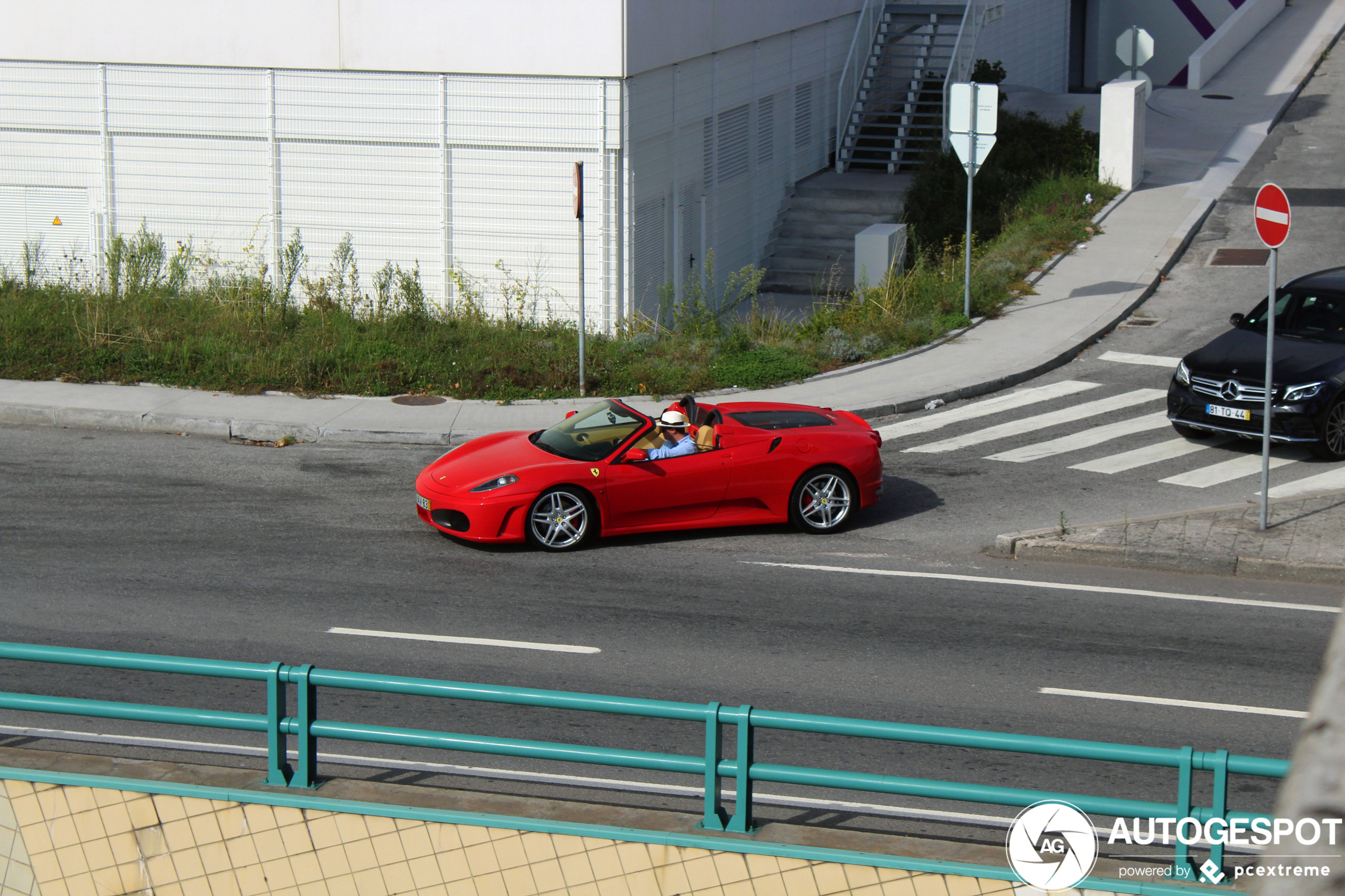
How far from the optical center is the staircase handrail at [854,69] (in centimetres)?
2856

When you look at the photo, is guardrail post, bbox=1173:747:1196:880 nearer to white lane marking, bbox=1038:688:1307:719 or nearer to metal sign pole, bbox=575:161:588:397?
white lane marking, bbox=1038:688:1307:719

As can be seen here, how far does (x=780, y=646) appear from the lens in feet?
32.0

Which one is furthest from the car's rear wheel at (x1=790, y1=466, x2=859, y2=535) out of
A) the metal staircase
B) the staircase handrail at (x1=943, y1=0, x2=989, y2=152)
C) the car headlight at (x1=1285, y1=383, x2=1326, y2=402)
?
the staircase handrail at (x1=943, y1=0, x2=989, y2=152)

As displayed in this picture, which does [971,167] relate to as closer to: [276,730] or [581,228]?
[581,228]

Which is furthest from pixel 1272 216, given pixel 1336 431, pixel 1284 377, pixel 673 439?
pixel 673 439

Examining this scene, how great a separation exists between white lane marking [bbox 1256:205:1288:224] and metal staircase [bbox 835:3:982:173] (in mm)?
15925

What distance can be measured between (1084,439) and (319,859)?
445 inches

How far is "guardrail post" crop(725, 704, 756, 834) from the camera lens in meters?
5.70

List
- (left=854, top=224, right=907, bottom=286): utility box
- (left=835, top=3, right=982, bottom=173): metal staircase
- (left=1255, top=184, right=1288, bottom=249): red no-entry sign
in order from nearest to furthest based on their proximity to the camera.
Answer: (left=1255, top=184, right=1288, bottom=249): red no-entry sign → (left=854, top=224, right=907, bottom=286): utility box → (left=835, top=3, right=982, bottom=173): metal staircase

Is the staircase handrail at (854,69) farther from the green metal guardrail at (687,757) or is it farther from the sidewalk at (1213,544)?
the green metal guardrail at (687,757)

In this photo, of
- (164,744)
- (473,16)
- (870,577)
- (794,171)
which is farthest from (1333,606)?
(794,171)

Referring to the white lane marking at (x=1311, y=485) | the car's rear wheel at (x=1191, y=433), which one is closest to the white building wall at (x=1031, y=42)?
the car's rear wheel at (x=1191, y=433)

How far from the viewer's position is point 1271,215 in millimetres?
12148

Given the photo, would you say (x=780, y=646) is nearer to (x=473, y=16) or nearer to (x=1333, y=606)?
(x=1333, y=606)
